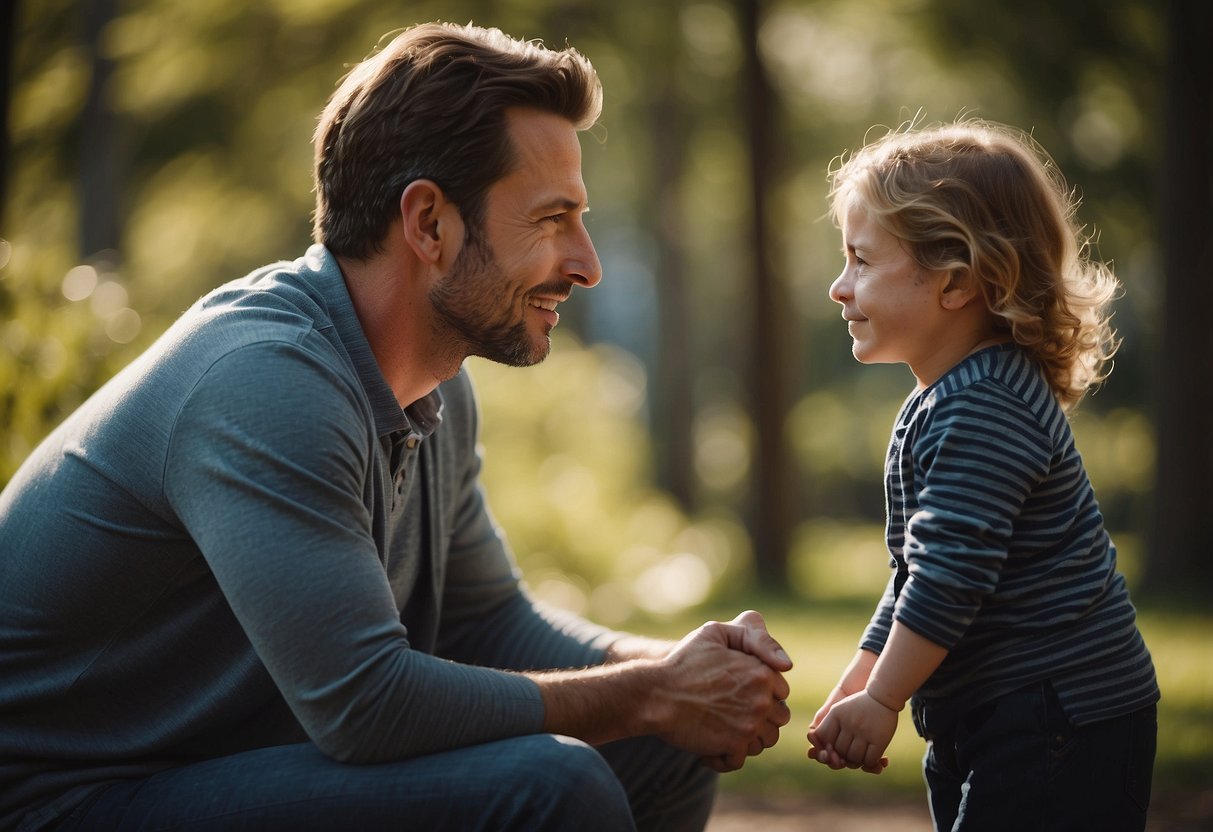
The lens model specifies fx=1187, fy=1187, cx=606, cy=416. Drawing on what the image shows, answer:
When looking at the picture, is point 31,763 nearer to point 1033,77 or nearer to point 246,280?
point 246,280

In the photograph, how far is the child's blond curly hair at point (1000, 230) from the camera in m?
2.29

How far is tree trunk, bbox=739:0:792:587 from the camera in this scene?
11.4m

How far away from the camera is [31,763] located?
209 cm

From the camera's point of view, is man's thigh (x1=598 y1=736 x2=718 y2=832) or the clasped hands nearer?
the clasped hands

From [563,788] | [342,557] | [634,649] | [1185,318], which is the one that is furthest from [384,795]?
[1185,318]

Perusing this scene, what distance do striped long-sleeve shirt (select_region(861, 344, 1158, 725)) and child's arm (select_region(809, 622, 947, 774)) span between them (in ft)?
0.12

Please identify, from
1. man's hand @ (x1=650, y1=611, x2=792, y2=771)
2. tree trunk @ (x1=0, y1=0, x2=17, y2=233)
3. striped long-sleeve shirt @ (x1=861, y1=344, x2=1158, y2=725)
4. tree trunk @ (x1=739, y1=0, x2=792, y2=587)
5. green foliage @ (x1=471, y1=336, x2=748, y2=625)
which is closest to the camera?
striped long-sleeve shirt @ (x1=861, y1=344, x2=1158, y2=725)

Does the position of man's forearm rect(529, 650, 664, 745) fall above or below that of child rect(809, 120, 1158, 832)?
below

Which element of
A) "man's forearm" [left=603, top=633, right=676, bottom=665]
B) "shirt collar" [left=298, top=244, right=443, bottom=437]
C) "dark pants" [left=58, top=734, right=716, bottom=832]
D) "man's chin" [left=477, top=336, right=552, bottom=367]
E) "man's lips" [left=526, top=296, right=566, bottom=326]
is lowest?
"dark pants" [left=58, top=734, right=716, bottom=832]

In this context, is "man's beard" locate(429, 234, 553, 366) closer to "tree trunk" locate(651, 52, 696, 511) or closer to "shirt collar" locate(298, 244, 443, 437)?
"shirt collar" locate(298, 244, 443, 437)

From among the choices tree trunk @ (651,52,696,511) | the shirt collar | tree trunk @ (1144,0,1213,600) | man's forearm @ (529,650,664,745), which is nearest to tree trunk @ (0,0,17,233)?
the shirt collar

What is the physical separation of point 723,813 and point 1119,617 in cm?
223

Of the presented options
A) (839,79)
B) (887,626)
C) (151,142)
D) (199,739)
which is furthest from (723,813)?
(151,142)

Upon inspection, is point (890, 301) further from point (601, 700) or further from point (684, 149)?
point (684, 149)
